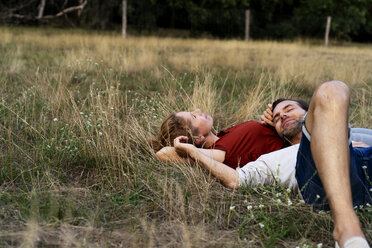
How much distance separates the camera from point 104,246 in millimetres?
2209

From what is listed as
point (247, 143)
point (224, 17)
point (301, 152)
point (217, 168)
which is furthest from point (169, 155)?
point (224, 17)

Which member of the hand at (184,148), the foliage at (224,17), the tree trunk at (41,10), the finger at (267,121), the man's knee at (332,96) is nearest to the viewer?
the man's knee at (332,96)

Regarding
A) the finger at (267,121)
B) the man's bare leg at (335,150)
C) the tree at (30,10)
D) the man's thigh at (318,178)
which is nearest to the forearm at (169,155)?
the finger at (267,121)

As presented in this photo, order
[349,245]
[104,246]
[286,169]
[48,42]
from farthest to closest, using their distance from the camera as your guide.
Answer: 1. [48,42]
2. [286,169]
3. [104,246]
4. [349,245]

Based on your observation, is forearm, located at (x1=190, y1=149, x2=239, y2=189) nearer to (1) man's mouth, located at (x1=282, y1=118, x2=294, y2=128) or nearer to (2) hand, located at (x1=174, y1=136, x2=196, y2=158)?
(2) hand, located at (x1=174, y1=136, x2=196, y2=158)

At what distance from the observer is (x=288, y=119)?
3.45 metres

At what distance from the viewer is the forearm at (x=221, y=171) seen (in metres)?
2.98

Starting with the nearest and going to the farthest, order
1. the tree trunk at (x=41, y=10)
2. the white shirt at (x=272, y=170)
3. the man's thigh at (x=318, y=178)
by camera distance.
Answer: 1. the man's thigh at (x=318, y=178)
2. the white shirt at (x=272, y=170)
3. the tree trunk at (x=41, y=10)

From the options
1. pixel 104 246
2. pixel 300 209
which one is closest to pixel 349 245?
pixel 300 209

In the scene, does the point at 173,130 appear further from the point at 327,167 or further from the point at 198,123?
the point at 327,167

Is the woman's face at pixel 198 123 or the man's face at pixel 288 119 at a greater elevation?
the man's face at pixel 288 119

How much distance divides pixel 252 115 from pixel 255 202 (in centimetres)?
224

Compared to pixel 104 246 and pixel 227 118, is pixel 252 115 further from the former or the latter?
pixel 104 246

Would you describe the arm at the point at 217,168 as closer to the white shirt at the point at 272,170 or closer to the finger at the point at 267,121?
the white shirt at the point at 272,170
